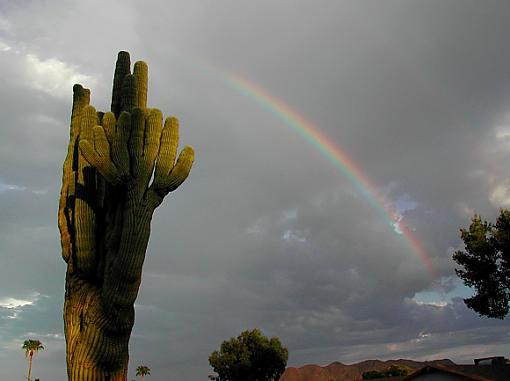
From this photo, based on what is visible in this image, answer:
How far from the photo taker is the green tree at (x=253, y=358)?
48531 millimetres

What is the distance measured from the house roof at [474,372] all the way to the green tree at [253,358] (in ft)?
74.6

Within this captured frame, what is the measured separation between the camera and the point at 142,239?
13.0m

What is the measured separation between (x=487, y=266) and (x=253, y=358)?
2718cm

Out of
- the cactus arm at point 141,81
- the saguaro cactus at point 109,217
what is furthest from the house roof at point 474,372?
the cactus arm at point 141,81

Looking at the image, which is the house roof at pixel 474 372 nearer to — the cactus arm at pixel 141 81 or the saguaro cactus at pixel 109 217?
the saguaro cactus at pixel 109 217

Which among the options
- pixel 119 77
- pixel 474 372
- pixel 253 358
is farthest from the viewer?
pixel 253 358

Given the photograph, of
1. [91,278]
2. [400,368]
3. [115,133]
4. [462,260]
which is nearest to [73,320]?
[91,278]

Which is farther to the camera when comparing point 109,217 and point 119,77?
point 119,77

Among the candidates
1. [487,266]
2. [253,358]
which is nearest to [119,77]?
[487,266]

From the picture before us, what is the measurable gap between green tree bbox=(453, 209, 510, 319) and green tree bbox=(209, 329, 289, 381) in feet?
79.9

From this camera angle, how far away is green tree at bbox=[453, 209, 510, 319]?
2769cm

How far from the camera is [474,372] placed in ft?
87.6

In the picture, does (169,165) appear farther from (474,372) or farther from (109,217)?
(474,372)

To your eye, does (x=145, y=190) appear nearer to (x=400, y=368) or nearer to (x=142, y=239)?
(x=142, y=239)
